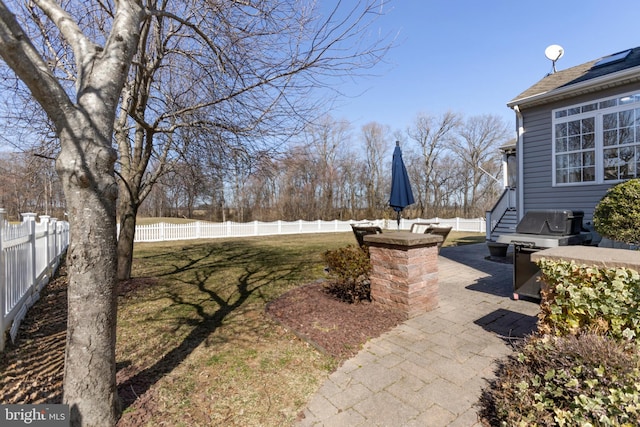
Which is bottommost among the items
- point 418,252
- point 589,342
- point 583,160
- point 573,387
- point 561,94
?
point 573,387

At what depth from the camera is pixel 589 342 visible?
2043 mm

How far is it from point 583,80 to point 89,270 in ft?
31.1

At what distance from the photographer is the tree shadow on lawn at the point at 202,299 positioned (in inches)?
104

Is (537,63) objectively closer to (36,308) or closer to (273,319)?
(273,319)

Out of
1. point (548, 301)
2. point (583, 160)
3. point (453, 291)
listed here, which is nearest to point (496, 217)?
point (583, 160)

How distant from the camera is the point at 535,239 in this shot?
4645 millimetres

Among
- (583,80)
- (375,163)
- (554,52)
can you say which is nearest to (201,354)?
(583,80)

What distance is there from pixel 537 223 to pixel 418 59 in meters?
4.32

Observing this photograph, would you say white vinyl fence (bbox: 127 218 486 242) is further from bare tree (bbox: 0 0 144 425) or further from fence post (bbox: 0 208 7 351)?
bare tree (bbox: 0 0 144 425)

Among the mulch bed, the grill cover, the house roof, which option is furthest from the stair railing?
the mulch bed

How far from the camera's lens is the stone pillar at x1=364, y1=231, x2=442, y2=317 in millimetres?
3914

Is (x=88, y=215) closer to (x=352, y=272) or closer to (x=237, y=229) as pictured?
(x=352, y=272)

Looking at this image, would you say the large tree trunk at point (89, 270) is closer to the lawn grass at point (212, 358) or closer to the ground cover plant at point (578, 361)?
the lawn grass at point (212, 358)

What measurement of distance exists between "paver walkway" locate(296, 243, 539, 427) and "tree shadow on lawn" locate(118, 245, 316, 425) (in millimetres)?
1446
